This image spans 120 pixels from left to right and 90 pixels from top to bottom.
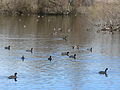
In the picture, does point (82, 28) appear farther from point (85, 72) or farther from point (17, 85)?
point (17, 85)

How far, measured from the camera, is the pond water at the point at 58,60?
28266 mm

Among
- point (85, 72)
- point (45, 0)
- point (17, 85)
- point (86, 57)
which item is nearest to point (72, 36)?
point (86, 57)

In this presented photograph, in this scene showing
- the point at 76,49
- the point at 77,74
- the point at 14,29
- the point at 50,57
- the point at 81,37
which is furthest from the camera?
the point at 14,29

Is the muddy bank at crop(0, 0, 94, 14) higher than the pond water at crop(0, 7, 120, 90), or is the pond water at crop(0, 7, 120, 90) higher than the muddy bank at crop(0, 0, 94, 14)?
the muddy bank at crop(0, 0, 94, 14)

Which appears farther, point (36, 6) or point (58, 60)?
point (36, 6)

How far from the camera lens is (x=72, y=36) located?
52250mm

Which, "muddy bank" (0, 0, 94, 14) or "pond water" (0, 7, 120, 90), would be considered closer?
"pond water" (0, 7, 120, 90)

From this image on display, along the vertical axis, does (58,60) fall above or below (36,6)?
below

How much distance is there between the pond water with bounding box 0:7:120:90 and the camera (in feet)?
92.7

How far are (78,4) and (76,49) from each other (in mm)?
43470

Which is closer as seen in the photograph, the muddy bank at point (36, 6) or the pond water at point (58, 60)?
the pond water at point (58, 60)

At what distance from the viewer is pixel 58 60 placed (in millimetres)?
35875

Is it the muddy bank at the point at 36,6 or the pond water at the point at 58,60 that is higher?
the muddy bank at the point at 36,6

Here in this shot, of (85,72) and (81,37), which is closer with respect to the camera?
(85,72)
